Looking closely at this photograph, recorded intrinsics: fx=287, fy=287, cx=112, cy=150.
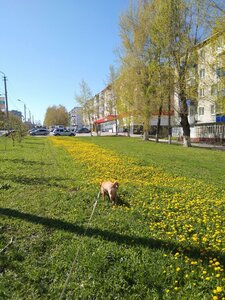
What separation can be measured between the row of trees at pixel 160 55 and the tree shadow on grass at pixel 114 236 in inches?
628

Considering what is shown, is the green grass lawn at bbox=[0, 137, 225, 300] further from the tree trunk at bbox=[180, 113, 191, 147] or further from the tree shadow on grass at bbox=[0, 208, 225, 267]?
the tree trunk at bbox=[180, 113, 191, 147]

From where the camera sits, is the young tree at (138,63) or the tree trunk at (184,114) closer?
the tree trunk at (184,114)

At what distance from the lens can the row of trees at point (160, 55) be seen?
25312 millimetres

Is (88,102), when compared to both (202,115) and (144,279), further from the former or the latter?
(144,279)

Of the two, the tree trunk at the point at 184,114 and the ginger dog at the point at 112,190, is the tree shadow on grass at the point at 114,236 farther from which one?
the tree trunk at the point at 184,114

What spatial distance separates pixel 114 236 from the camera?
16.0 ft

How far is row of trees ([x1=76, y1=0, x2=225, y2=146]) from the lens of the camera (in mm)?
25312

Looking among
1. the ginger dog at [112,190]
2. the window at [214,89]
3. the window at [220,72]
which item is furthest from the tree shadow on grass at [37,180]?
the window at [214,89]

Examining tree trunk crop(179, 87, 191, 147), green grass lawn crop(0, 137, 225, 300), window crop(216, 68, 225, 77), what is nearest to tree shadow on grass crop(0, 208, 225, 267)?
green grass lawn crop(0, 137, 225, 300)

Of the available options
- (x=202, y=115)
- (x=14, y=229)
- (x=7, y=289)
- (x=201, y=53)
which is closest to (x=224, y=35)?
(x=201, y=53)

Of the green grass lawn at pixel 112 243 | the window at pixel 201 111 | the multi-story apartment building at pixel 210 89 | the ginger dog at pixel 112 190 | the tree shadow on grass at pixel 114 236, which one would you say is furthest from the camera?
the window at pixel 201 111

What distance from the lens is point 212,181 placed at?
1023 centimetres

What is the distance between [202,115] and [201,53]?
1966 cm

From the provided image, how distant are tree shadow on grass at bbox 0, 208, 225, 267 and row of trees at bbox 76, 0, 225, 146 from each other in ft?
52.4
